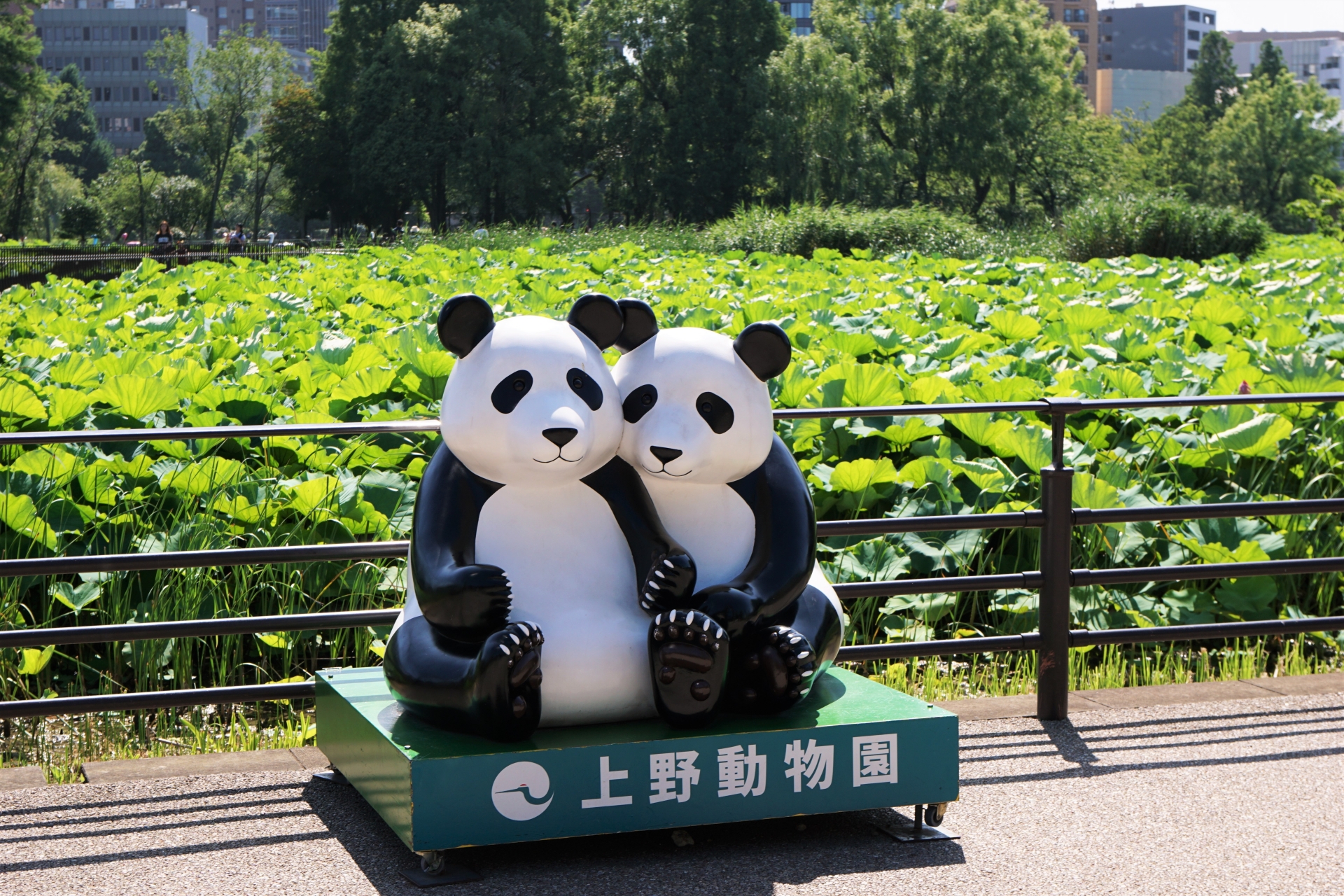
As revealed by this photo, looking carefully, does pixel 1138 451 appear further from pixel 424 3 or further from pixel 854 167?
pixel 424 3

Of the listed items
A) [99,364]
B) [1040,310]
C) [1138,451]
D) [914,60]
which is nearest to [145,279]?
[99,364]

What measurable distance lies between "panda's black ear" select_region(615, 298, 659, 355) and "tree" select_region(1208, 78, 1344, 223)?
74.1 metres

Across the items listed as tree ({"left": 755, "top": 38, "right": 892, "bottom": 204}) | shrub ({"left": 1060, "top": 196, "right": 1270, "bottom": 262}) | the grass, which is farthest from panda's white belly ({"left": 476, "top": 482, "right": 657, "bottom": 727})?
tree ({"left": 755, "top": 38, "right": 892, "bottom": 204})

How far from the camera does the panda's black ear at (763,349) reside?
3.31 m

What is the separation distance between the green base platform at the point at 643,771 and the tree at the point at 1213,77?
322 feet

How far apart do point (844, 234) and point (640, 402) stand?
26.7 metres

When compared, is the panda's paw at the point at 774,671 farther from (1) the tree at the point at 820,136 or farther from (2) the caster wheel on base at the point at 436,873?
(1) the tree at the point at 820,136

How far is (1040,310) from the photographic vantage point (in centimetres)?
1227

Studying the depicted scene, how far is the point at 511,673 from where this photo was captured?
9.73 ft

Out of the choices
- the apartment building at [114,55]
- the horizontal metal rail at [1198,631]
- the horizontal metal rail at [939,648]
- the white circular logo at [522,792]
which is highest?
the apartment building at [114,55]

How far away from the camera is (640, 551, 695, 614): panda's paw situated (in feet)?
10.3

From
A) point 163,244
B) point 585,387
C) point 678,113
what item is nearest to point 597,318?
point 585,387

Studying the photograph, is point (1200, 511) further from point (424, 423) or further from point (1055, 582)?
point (424, 423)

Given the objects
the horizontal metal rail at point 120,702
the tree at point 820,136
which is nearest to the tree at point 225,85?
the tree at point 820,136
